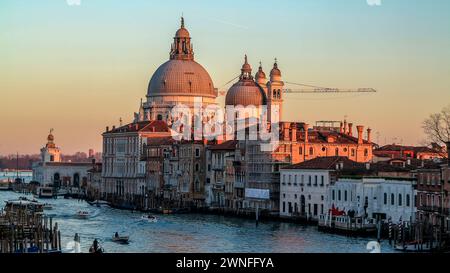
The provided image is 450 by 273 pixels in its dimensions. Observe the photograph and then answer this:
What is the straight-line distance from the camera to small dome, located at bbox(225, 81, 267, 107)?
2330 inches

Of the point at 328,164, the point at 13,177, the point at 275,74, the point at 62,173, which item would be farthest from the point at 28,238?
the point at 13,177

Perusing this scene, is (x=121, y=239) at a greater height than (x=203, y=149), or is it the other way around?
(x=203, y=149)

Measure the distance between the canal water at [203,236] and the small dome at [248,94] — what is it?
68.3ft

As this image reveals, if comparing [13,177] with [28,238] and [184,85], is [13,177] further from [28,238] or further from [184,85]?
[28,238]

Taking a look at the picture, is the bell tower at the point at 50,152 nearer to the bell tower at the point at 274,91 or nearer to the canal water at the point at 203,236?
the bell tower at the point at 274,91

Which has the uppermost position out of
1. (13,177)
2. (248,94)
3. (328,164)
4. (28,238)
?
(248,94)

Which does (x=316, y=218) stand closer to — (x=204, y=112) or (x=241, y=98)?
(x=241, y=98)

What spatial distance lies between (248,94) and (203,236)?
32.1 meters

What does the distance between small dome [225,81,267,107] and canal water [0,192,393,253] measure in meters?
20.8

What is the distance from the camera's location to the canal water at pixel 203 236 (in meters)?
22.8

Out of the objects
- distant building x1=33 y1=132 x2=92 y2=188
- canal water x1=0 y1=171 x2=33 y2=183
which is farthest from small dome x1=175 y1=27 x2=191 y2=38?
canal water x1=0 y1=171 x2=33 y2=183

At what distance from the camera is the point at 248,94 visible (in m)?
59.2

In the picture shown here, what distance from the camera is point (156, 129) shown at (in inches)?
2299
